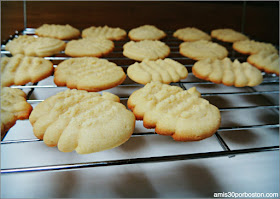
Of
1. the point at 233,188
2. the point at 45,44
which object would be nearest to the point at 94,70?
the point at 45,44

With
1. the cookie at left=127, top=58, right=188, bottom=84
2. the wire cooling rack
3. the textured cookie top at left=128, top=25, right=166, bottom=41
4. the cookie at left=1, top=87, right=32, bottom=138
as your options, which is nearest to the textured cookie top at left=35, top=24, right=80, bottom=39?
the wire cooling rack

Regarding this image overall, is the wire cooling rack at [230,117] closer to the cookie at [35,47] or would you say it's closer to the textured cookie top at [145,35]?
the cookie at [35,47]

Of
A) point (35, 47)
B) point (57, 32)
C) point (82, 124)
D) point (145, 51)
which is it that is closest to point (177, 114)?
point (82, 124)

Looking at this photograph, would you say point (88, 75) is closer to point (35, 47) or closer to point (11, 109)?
point (11, 109)

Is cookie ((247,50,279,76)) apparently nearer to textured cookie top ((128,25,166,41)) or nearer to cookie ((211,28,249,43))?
cookie ((211,28,249,43))

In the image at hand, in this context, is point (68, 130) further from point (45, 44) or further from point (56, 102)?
point (45, 44)

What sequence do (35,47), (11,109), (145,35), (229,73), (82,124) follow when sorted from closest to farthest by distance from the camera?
1. (82,124)
2. (11,109)
3. (229,73)
4. (35,47)
5. (145,35)
